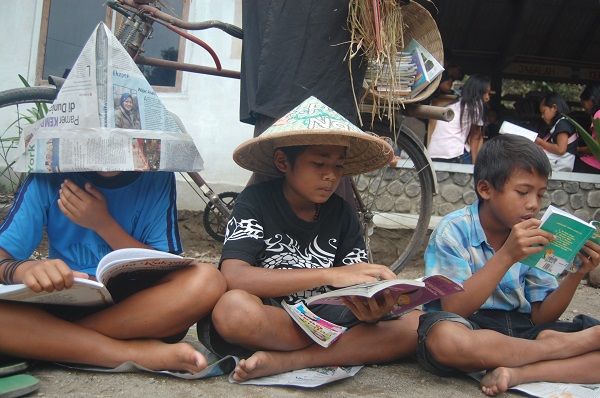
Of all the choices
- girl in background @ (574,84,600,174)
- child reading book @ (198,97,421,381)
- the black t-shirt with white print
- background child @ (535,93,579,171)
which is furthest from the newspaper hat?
girl in background @ (574,84,600,174)

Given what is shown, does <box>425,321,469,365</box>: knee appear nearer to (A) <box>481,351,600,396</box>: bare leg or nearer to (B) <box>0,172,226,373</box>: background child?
(A) <box>481,351,600,396</box>: bare leg

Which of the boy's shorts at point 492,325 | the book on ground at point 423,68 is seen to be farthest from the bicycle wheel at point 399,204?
the boy's shorts at point 492,325

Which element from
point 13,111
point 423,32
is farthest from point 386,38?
point 13,111

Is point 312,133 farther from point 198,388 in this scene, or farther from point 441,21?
point 441,21

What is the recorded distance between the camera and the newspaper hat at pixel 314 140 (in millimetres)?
1982

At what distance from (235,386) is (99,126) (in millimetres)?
865

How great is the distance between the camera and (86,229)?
197 centimetres

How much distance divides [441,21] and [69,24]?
3.72 m

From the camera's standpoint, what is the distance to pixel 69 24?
488cm

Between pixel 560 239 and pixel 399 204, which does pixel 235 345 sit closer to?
pixel 560 239

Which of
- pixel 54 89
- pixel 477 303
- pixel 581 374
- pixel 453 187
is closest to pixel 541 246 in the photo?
pixel 477 303

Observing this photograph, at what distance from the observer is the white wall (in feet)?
15.8

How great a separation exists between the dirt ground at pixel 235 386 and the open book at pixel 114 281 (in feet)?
0.72

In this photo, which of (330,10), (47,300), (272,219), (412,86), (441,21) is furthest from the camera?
(441,21)
